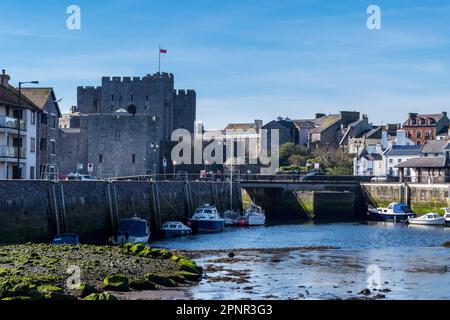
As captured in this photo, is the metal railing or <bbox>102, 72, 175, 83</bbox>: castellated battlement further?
<bbox>102, 72, 175, 83</bbox>: castellated battlement

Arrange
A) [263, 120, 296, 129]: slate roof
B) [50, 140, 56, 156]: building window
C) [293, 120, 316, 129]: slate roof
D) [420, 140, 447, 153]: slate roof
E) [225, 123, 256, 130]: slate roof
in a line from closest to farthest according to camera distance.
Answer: [50, 140, 56, 156]: building window
[420, 140, 447, 153]: slate roof
[263, 120, 296, 129]: slate roof
[293, 120, 316, 129]: slate roof
[225, 123, 256, 130]: slate roof

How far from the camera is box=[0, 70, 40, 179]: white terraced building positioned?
2188 inches

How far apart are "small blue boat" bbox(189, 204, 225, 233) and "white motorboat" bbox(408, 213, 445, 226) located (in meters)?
19.0

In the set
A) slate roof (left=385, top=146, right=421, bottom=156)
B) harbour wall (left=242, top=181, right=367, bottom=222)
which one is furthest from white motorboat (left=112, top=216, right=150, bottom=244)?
slate roof (left=385, top=146, right=421, bottom=156)

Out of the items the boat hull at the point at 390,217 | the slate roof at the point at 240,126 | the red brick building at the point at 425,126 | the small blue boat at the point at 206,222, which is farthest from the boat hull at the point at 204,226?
the slate roof at the point at 240,126

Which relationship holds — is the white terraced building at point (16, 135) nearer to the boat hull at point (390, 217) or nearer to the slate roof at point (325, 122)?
the boat hull at point (390, 217)

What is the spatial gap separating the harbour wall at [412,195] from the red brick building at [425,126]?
119 feet

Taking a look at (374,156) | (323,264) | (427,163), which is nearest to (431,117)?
(374,156)

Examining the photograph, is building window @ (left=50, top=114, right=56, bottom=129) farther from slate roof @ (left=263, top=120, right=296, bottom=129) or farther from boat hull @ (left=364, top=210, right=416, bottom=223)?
slate roof @ (left=263, top=120, right=296, bottom=129)

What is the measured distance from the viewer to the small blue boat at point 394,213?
265 ft

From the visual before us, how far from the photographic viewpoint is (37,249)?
37188 mm

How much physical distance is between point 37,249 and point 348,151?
9442 centimetres

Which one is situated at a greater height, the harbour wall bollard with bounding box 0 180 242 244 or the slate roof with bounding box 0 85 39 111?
the slate roof with bounding box 0 85 39 111
